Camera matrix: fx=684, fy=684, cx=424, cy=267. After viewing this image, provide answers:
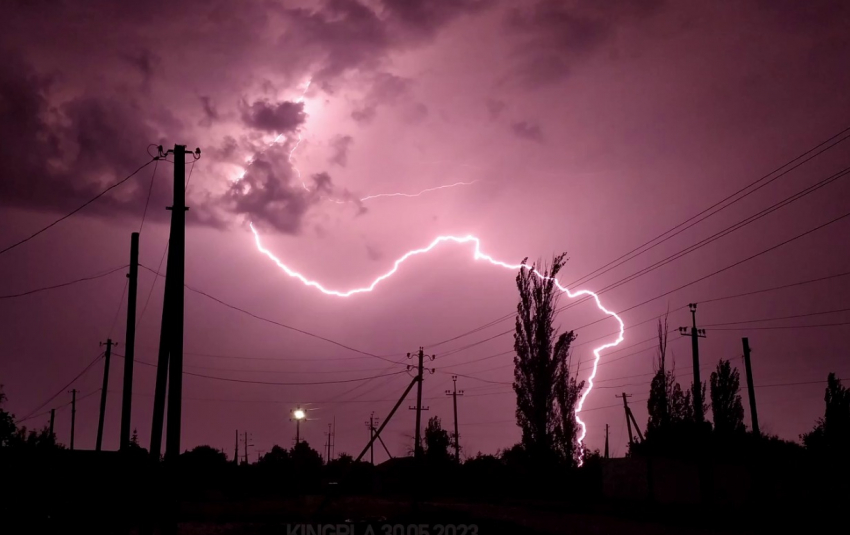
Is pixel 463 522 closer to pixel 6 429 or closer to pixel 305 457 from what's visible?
pixel 6 429

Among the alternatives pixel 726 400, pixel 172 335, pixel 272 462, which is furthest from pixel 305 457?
pixel 172 335

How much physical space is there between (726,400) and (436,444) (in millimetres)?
19510

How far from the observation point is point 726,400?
1688 inches

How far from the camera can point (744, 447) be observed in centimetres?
3409

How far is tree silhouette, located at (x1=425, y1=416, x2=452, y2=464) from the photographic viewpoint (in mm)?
47938

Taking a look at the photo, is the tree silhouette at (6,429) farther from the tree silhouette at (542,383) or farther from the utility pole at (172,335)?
the tree silhouette at (542,383)

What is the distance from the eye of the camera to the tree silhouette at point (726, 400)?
4150 centimetres

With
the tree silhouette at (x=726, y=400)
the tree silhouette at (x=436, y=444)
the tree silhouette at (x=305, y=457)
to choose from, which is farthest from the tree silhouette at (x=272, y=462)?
the tree silhouette at (x=726, y=400)

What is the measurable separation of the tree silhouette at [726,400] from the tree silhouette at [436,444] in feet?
59.5

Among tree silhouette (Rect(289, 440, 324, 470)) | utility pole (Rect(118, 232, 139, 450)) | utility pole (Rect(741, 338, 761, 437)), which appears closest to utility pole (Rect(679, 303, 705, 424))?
utility pole (Rect(741, 338, 761, 437))

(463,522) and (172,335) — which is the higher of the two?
(172,335)

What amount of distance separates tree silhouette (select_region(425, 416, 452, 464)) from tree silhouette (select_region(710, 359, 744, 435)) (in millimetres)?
18121

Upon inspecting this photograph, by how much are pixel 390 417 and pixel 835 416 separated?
25012mm

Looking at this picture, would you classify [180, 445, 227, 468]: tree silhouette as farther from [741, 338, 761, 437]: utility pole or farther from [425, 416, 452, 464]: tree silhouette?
[741, 338, 761, 437]: utility pole
